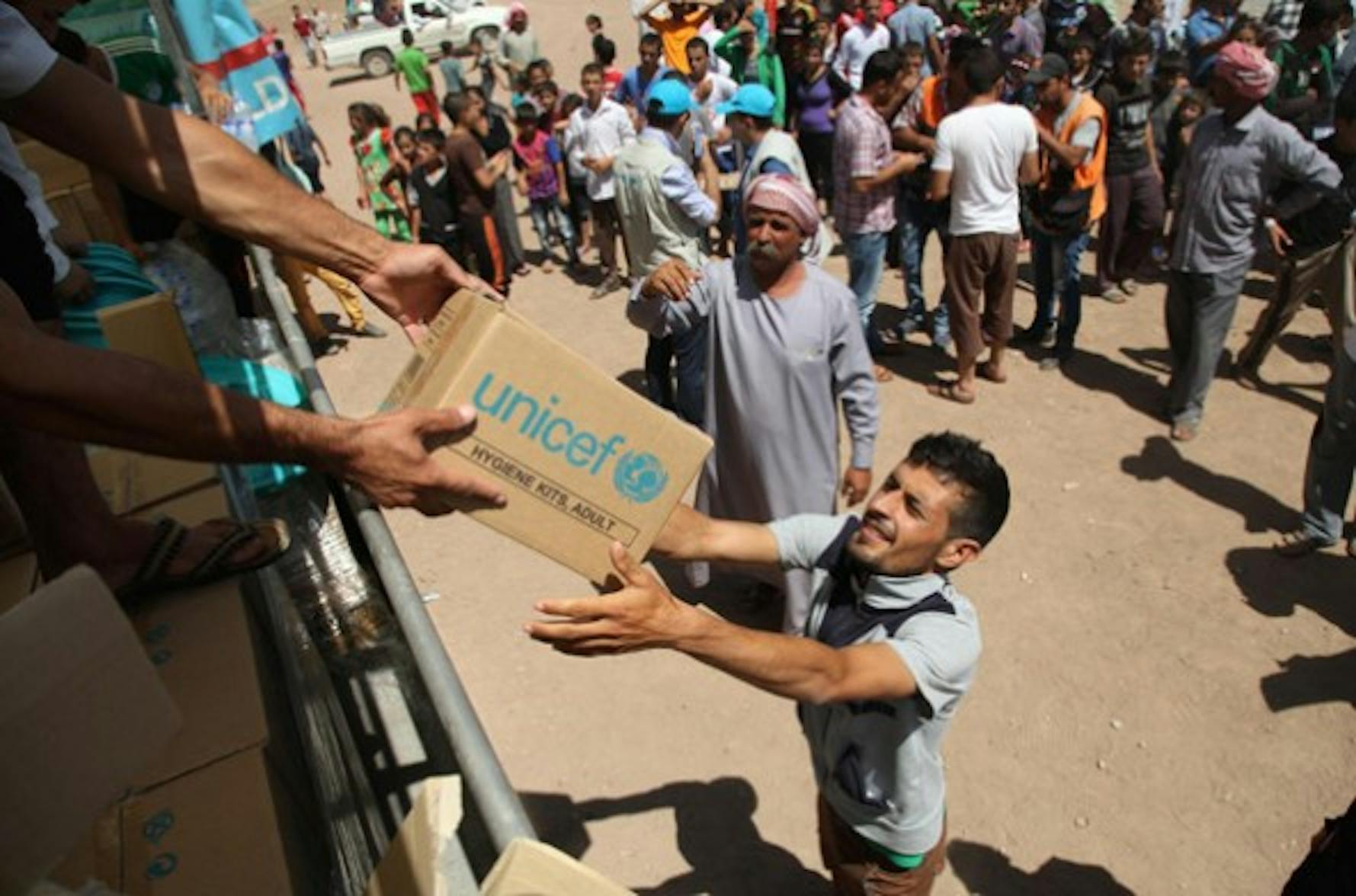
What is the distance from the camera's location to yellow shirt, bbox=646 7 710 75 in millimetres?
9688

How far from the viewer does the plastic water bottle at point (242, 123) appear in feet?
17.3

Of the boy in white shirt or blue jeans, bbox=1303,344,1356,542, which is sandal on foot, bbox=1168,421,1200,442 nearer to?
blue jeans, bbox=1303,344,1356,542

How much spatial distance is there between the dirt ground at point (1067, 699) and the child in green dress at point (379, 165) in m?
4.30

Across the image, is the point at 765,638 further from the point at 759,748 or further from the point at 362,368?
the point at 362,368

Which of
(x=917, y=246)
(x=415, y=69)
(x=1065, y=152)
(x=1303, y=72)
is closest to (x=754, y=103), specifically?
(x=917, y=246)

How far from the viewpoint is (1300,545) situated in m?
4.68

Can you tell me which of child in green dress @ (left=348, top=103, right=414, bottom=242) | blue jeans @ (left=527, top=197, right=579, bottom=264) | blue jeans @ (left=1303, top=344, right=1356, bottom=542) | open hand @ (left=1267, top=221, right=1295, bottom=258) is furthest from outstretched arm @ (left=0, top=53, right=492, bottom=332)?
blue jeans @ (left=527, top=197, right=579, bottom=264)

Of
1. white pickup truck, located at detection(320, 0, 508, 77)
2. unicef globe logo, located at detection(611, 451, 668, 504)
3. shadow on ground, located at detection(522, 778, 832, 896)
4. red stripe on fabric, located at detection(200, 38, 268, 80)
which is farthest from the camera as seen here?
white pickup truck, located at detection(320, 0, 508, 77)

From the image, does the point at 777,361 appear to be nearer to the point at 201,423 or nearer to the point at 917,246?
the point at 201,423

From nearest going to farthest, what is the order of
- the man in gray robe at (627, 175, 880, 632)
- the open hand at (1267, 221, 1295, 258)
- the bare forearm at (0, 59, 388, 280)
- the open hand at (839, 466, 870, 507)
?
the bare forearm at (0, 59, 388, 280), the man in gray robe at (627, 175, 880, 632), the open hand at (839, 466, 870, 507), the open hand at (1267, 221, 1295, 258)

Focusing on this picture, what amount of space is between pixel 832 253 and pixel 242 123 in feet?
18.2

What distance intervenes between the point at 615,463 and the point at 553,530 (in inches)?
7.6

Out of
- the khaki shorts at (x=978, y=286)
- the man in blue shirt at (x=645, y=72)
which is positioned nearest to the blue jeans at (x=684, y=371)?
the khaki shorts at (x=978, y=286)

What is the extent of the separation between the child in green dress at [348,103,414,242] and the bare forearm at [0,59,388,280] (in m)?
6.80
